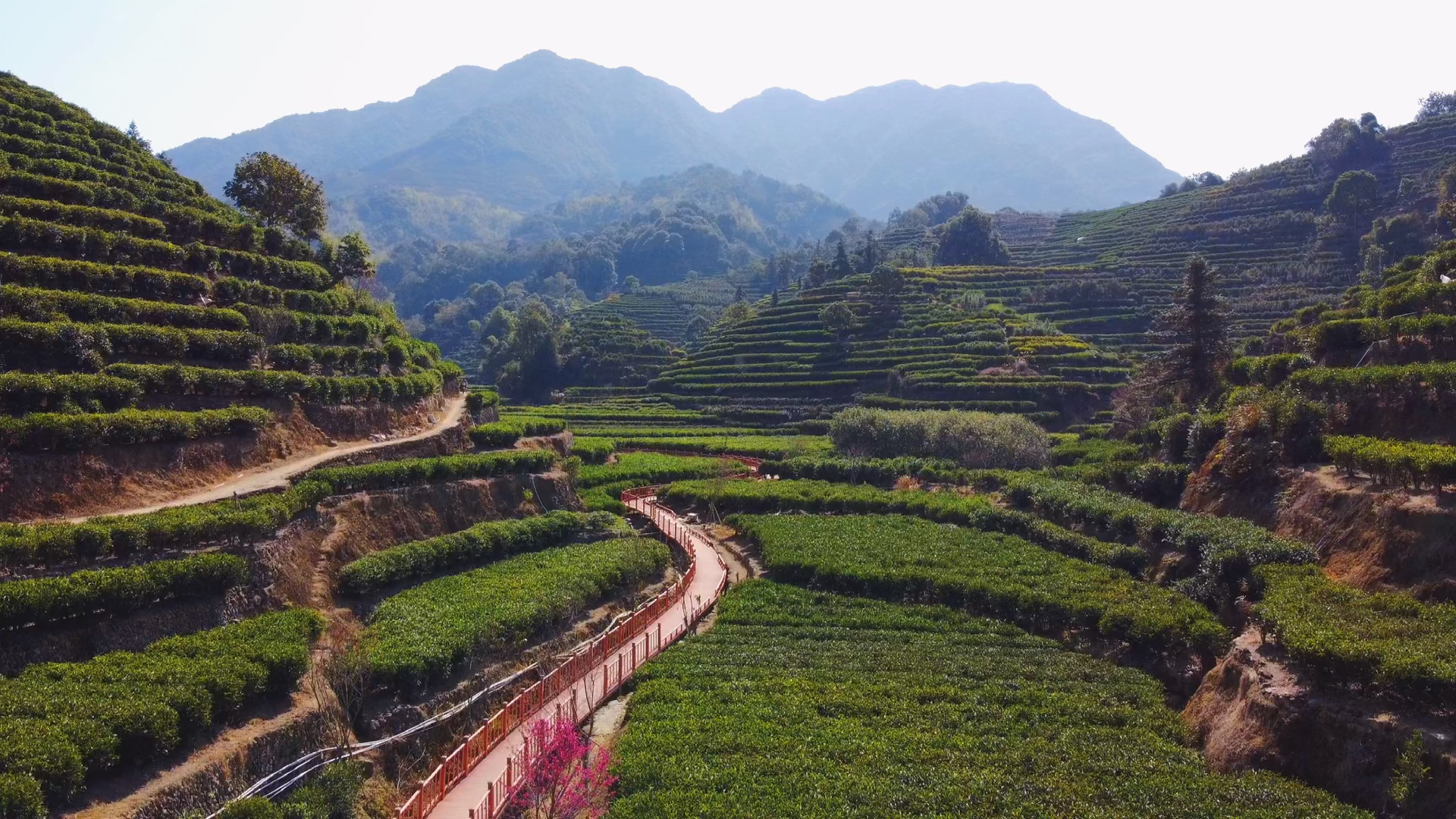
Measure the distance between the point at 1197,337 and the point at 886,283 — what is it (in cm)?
4747

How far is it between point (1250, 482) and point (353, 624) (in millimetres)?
29809

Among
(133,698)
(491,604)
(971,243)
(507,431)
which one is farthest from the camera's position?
(971,243)

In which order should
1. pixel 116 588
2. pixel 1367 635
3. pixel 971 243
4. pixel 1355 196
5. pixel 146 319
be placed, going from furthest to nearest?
1. pixel 971 243
2. pixel 1355 196
3. pixel 146 319
4. pixel 116 588
5. pixel 1367 635

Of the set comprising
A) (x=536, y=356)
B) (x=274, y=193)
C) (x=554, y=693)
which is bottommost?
(x=554, y=693)

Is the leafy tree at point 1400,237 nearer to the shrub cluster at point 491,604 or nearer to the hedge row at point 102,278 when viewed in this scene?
the shrub cluster at point 491,604

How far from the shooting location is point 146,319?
28578mm

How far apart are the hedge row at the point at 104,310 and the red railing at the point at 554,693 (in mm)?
18982

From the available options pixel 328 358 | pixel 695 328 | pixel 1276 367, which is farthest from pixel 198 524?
pixel 695 328

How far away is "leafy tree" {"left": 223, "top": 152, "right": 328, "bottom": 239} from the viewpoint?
4675 centimetres

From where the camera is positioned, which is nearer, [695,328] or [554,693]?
[554,693]

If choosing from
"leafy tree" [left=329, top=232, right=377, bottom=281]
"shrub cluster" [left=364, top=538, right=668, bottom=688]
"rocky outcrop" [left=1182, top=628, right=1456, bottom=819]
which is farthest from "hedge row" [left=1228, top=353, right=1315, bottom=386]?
"leafy tree" [left=329, top=232, right=377, bottom=281]

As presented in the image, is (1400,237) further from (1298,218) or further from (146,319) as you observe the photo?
(146,319)

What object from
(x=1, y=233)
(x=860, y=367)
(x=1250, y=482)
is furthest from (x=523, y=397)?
(x=1250, y=482)

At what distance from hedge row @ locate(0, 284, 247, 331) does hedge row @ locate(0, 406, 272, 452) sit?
4600mm
